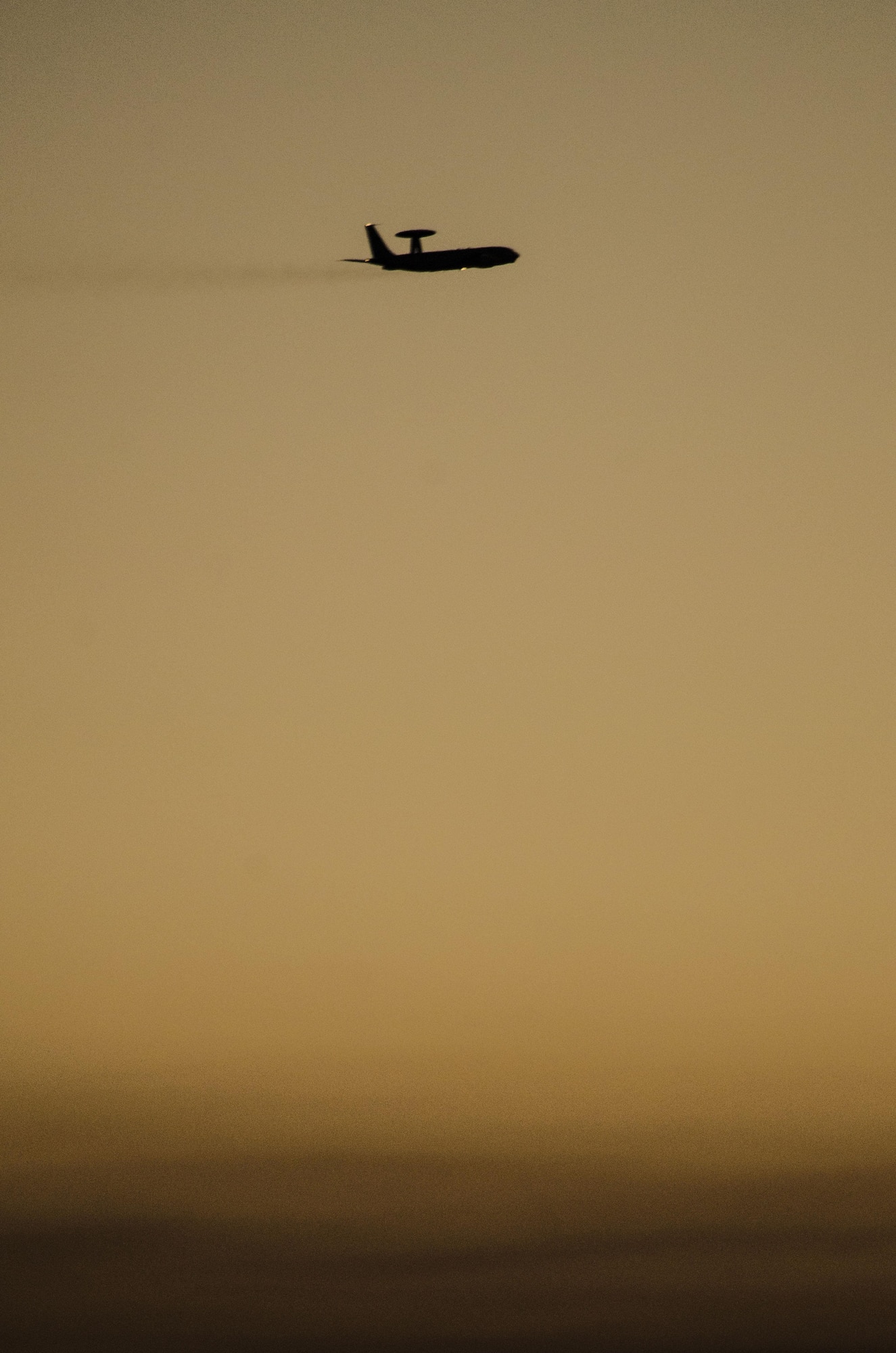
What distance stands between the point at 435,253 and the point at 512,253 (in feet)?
24.6

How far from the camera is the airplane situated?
158125 millimetres

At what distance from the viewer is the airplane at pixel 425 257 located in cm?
15812

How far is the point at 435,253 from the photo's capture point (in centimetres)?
15938

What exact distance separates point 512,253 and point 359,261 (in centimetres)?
1383

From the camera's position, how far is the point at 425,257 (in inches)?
6240

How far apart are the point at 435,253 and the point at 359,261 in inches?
251

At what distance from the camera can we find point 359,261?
156 metres
